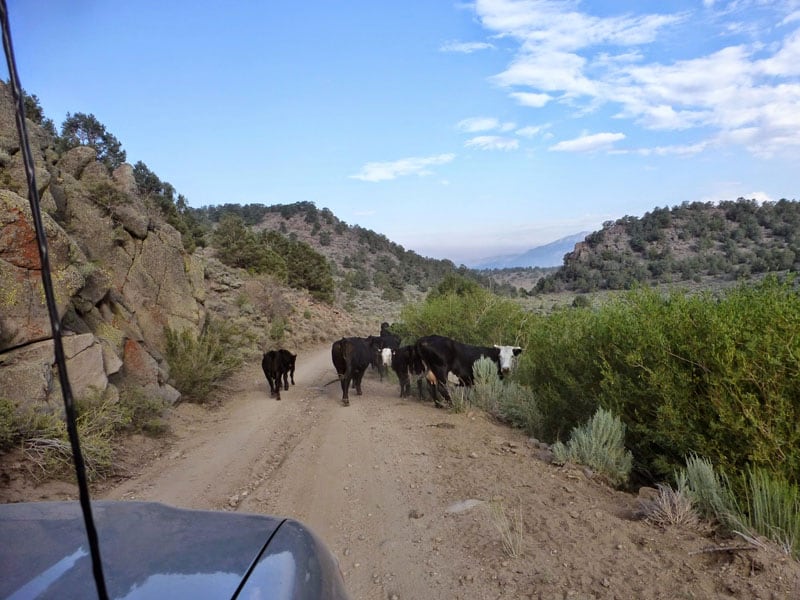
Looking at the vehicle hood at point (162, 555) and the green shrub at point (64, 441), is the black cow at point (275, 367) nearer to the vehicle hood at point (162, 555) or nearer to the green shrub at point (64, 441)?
the green shrub at point (64, 441)

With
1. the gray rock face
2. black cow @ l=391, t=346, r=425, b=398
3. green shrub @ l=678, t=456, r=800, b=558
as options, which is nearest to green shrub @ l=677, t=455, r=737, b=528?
green shrub @ l=678, t=456, r=800, b=558

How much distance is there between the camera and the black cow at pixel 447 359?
37.0 feet

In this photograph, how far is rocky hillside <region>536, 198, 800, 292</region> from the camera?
117ft

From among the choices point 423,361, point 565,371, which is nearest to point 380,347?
point 423,361

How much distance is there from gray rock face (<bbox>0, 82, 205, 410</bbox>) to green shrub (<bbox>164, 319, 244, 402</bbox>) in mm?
451

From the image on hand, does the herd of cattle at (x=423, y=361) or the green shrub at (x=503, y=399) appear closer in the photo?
the green shrub at (x=503, y=399)

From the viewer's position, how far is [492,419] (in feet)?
33.5

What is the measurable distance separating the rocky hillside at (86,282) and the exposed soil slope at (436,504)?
4.87ft

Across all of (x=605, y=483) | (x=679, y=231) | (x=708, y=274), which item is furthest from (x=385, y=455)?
(x=679, y=231)

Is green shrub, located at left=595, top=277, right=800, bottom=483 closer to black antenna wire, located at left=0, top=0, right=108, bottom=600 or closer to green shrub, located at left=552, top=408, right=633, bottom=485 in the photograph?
green shrub, located at left=552, top=408, right=633, bottom=485

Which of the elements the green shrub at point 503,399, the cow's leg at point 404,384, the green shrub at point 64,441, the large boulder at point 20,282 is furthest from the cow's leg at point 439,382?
the large boulder at point 20,282

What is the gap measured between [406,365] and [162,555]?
34.6ft

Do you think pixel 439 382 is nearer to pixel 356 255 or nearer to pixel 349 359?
pixel 349 359

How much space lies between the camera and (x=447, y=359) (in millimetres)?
11328
